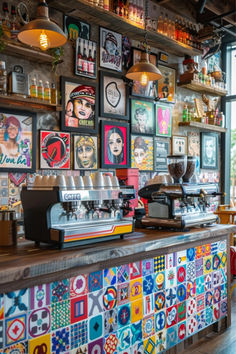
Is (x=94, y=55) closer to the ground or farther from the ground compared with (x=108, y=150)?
farther from the ground

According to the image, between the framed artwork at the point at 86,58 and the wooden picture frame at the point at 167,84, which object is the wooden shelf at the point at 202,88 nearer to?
the wooden picture frame at the point at 167,84

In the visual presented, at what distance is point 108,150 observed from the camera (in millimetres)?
4238

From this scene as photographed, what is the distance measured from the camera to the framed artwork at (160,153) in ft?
16.0

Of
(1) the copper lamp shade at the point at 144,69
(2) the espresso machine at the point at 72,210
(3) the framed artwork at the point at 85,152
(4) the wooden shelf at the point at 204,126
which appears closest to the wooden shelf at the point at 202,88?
(4) the wooden shelf at the point at 204,126

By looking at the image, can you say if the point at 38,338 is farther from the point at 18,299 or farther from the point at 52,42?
the point at 52,42

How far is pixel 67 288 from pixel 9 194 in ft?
5.94

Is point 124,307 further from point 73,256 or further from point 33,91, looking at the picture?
point 33,91

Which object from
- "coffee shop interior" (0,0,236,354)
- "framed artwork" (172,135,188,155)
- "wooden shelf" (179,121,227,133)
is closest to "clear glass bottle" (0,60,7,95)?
"coffee shop interior" (0,0,236,354)

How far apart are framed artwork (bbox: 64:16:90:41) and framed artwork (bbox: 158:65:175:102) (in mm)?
1348

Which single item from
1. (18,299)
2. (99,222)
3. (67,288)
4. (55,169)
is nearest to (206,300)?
(99,222)

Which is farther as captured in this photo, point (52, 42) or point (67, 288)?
point (52, 42)

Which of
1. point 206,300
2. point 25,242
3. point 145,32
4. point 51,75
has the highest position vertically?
point 145,32

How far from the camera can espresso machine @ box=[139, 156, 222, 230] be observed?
2.56m

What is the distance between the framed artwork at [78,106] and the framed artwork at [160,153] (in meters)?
1.13
